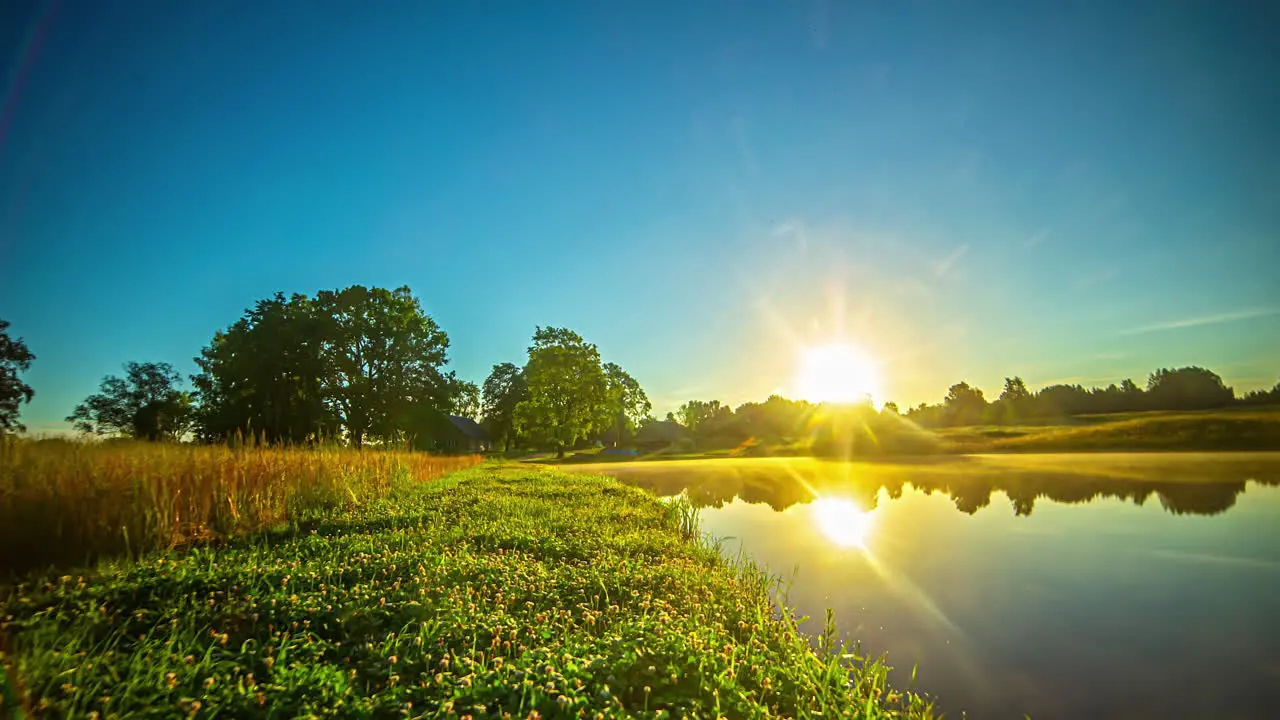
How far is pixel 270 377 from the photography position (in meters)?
30.8

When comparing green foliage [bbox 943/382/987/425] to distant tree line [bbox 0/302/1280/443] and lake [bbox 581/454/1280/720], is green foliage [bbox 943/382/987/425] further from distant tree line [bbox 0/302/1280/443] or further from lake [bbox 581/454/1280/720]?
lake [bbox 581/454/1280/720]

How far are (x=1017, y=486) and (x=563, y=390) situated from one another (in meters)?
32.4

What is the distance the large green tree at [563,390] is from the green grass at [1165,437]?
3181cm

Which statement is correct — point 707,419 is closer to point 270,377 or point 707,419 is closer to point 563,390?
point 563,390

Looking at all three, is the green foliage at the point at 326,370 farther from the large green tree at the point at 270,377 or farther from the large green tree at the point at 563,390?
the large green tree at the point at 563,390

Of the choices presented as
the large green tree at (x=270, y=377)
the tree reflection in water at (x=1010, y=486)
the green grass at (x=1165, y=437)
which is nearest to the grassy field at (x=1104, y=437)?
the green grass at (x=1165, y=437)

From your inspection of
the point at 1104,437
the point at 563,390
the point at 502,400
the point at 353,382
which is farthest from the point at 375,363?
the point at 1104,437

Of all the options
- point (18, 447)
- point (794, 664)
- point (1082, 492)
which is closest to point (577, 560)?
point (794, 664)

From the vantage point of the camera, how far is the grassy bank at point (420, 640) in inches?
102

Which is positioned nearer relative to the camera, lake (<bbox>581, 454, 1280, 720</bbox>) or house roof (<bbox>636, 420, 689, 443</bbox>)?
lake (<bbox>581, 454, 1280, 720</bbox>)

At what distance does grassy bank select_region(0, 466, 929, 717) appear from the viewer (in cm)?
259

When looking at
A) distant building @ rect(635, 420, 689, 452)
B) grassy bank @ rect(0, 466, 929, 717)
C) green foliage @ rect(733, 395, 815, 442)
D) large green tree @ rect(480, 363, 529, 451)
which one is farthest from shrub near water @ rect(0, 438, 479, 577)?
green foliage @ rect(733, 395, 815, 442)

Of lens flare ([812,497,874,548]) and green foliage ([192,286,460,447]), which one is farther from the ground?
green foliage ([192,286,460,447])

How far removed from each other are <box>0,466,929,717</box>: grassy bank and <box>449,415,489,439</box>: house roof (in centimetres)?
5085
